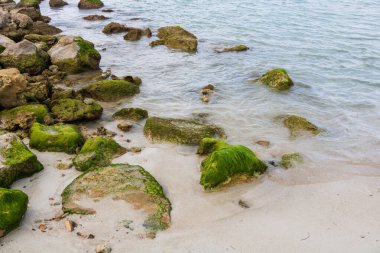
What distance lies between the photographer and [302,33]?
22203 mm

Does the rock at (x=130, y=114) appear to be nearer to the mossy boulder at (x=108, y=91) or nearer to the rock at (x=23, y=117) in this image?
the mossy boulder at (x=108, y=91)

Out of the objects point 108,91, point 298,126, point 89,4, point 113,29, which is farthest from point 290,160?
point 89,4

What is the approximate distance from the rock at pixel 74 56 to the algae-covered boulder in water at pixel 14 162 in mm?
7342

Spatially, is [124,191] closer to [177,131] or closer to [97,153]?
[97,153]

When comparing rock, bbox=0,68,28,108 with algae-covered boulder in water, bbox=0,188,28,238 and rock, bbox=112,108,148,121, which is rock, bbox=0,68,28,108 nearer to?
rock, bbox=112,108,148,121

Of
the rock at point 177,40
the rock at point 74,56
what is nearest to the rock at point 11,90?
the rock at point 74,56

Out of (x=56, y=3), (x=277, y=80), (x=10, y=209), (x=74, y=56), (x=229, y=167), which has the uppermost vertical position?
(x=229, y=167)

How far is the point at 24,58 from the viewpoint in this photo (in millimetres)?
13867

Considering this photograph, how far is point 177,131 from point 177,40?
34.5 feet

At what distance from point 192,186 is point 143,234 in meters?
1.74

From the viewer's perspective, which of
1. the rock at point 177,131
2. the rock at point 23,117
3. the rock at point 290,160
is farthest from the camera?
the rock at point 23,117

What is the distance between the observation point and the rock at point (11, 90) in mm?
10703

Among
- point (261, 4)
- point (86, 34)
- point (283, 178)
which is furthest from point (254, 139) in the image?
point (261, 4)

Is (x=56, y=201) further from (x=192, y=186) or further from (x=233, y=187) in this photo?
(x=233, y=187)
